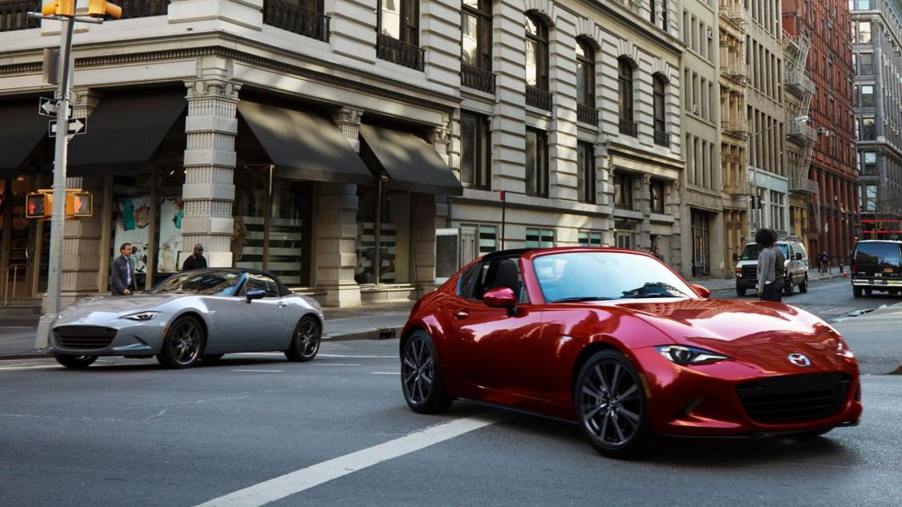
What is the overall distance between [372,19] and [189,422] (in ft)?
62.7

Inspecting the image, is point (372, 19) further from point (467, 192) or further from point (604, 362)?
point (604, 362)

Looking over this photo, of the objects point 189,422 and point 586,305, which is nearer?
point 586,305

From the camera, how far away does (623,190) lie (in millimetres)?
41156

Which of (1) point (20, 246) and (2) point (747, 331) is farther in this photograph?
(1) point (20, 246)

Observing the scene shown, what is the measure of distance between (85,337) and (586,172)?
1102 inches

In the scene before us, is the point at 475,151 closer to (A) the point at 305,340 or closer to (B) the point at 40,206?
(B) the point at 40,206

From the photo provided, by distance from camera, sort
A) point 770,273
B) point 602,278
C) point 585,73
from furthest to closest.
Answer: point 585,73 < point 770,273 < point 602,278

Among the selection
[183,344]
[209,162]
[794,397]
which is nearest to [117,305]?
[183,344]

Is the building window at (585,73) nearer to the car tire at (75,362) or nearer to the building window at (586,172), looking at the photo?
A: the building window at (586,172)

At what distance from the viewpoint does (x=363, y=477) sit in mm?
5234

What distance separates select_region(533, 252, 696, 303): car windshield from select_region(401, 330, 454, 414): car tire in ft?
4.41

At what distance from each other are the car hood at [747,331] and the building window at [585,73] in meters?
31.5

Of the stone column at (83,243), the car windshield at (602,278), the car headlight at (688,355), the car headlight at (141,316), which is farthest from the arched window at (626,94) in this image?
the car headlight at (688,355)

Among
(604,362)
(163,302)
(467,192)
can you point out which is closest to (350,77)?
(467,192)
